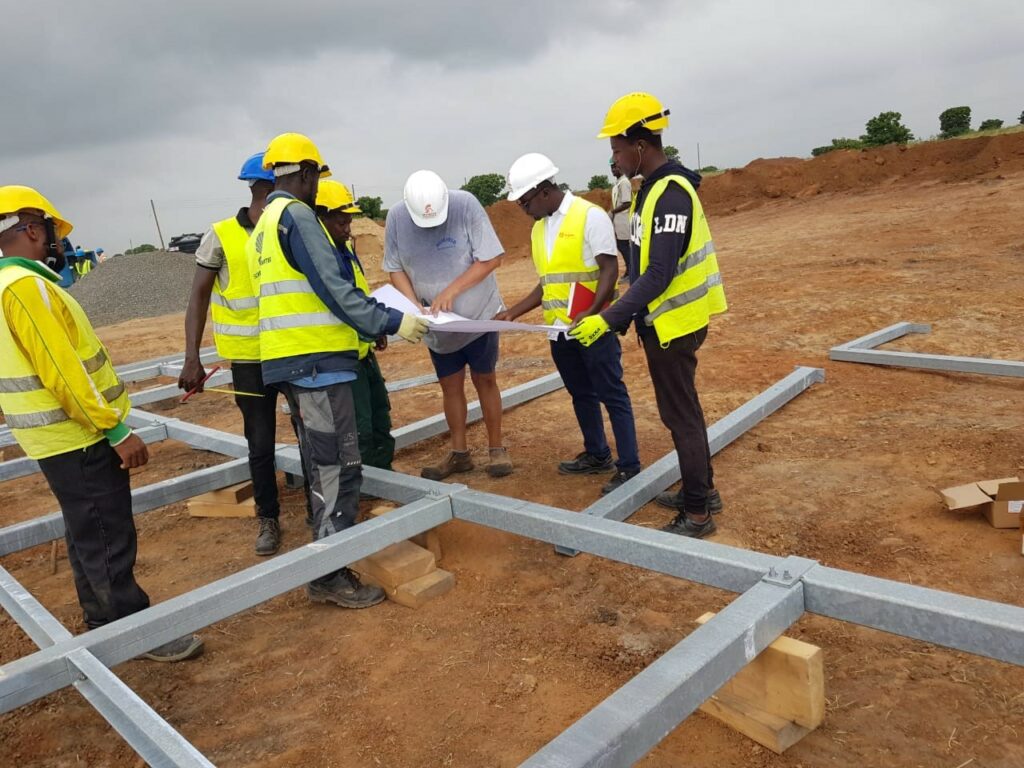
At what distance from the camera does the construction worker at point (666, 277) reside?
3.51 meters

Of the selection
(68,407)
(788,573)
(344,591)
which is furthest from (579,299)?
(68,407)

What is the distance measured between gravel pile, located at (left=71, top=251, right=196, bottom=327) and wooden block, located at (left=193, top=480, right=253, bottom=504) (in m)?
17.2

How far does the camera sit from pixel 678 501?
13.4 feet

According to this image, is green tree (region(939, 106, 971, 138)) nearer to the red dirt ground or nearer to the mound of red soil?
the mound of red soil

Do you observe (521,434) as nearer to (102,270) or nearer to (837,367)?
(837,367)

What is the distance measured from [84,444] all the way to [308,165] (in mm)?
1574

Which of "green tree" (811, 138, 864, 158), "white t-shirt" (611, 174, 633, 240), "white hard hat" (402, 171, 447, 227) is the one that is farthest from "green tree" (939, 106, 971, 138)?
"white hard hat" (402, 171, 447, 227)

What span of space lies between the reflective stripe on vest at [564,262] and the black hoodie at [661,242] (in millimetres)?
635

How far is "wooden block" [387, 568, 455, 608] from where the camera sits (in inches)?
143

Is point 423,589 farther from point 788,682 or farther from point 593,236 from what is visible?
point 593,236

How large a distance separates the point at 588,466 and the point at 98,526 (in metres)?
2.93

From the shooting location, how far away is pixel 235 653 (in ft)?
11.2

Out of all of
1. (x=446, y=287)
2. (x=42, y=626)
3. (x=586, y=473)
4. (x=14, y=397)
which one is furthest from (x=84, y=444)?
(x=586, y=473)

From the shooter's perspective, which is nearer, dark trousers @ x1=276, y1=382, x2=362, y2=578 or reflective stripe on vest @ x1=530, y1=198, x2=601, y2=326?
dark trousers @ x1=276, y1=382, x2=362, y2=578
